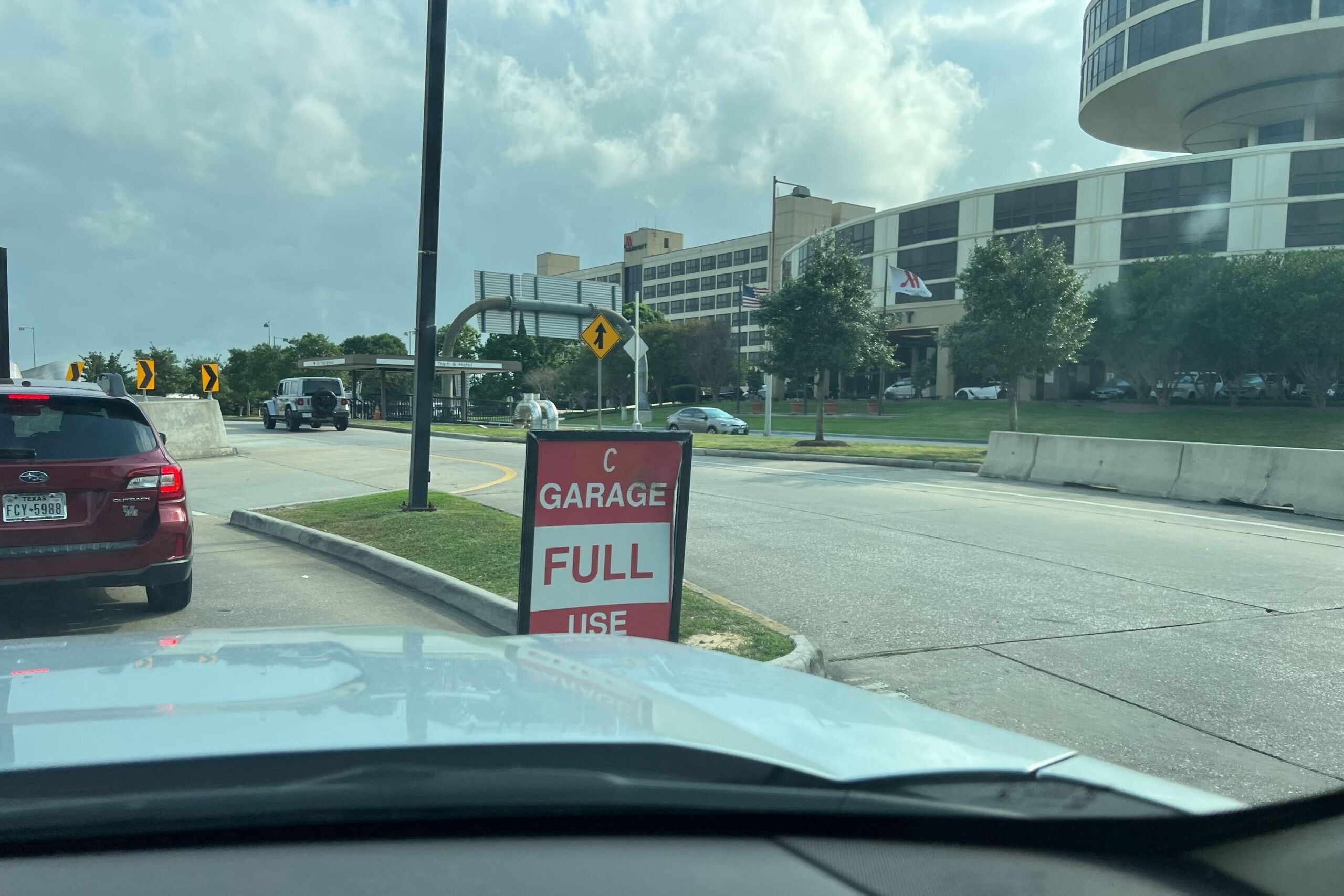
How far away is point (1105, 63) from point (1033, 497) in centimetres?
6090

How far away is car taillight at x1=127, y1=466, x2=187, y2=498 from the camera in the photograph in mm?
6523

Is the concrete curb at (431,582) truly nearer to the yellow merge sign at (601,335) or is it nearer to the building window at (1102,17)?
the yellow merge sign at (601,335)

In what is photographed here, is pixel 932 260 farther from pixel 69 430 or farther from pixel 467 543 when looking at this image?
pixel 69 430

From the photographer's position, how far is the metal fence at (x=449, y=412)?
57.3 meters

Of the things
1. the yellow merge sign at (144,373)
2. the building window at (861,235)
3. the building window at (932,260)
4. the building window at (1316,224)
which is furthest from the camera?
the building window at (861,235)

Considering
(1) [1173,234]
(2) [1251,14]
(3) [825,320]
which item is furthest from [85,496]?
(2) [1251,14]

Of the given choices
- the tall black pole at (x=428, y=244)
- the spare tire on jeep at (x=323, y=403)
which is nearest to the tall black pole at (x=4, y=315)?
the tall black pole at (x=428, y=244)

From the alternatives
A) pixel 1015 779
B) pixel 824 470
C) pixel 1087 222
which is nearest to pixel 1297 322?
pixel 1087 222

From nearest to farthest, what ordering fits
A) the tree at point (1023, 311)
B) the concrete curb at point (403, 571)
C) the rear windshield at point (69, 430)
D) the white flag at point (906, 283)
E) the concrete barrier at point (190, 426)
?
1. the rear windshield at point (69, 430)
2. the concrete curb at point (403, 571)
3. the concrete barrier at point (190, 426)
4. the tree at point (1023, 311)
5. the white flag at point (906, 283)

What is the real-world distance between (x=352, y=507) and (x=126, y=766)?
10943mm

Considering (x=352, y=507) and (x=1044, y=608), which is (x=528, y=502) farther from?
(x=352, y=507)

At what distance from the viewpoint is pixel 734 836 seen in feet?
5.58

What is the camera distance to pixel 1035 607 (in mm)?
7621

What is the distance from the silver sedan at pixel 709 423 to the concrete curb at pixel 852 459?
11499 millimetres
